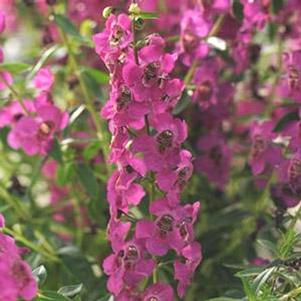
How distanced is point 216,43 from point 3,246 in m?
0.46

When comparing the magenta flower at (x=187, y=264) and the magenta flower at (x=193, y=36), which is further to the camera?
the magenta flower at (x=193, y=36)

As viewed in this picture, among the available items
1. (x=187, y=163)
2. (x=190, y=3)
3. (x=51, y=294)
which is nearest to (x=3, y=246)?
(x=51, y=294)

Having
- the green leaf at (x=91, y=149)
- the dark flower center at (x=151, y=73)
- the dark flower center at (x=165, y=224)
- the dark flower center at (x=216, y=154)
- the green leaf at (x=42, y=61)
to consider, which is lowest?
the dark flower center at (x=216, y=154)

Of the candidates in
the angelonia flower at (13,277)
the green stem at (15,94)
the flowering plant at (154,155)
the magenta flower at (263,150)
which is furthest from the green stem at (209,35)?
the angelonia flower at (13,277)

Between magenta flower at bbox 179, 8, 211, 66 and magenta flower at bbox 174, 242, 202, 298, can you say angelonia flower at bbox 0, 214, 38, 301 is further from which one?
magenta flower at bbox 179, 8, 211, 66

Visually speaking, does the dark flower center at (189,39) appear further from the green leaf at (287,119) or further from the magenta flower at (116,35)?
the magenta flower at (116,35)

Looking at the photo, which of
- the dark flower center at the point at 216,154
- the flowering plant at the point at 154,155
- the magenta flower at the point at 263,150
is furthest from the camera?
the dark flower center at the point at 216,154

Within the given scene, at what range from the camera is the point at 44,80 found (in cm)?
108

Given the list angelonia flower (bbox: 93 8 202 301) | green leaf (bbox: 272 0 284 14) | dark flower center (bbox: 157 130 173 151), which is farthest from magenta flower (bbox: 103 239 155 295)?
A: green leaf (bbox: 272 0 284 14)

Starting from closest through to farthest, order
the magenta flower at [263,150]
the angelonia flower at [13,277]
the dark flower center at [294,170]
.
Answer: the angelonia flower at [13,277] → the dark flower center at [294,170] → the magenta flower at [263,150]

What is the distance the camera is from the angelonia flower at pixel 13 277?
713 millimetres

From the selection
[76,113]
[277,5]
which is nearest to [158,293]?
[76,113]

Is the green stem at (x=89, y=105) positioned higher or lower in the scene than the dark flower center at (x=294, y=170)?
higher

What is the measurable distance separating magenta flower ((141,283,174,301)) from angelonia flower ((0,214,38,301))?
5.8 inches
